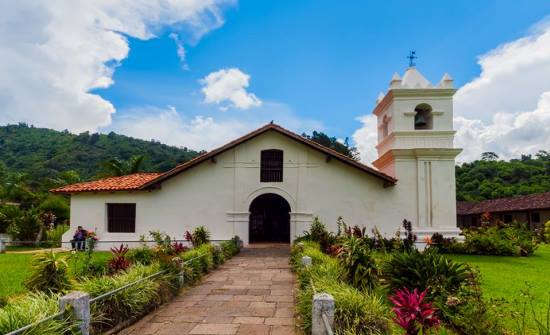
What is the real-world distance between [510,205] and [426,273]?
99.2ft

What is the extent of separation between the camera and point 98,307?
6.29 meters

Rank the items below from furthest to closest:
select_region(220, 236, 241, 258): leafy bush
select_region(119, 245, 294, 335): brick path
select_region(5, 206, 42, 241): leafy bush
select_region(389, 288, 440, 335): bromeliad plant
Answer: select_region(5, 206, 42, 241): leafy bush, select_region(220, 236, 241, 258): leafy bush, select_region(119, 245, 294, 335): brick path, select_region(389, 288, 440, 335): bromeliad plant

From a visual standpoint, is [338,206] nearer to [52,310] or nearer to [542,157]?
[52,310]

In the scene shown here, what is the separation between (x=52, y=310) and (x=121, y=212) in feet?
45.9

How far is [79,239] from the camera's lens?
18016 millimetres

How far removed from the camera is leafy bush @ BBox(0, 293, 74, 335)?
4566 millimetres

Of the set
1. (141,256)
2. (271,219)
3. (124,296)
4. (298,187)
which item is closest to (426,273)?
(124,296)

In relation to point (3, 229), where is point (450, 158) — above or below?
above

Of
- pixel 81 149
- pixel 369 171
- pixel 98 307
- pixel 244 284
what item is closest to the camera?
pixel 98 307

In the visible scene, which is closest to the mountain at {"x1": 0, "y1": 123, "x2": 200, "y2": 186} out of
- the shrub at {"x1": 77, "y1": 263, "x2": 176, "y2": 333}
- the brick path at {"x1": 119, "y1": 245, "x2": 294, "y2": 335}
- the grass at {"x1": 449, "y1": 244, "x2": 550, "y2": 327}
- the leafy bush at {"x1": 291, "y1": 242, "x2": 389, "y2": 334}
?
the brick path at {"x1": 119, "y1": 245, "x2": 294, "y2": 335}

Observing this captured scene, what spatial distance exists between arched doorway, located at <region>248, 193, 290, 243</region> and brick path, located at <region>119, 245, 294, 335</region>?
8692 mm

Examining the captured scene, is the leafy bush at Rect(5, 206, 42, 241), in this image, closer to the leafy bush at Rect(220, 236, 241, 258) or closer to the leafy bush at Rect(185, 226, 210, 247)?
the leafy bush at Rect(185, 226, 210, 247)

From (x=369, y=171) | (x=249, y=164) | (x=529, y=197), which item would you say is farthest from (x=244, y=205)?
(x=529, y=197)

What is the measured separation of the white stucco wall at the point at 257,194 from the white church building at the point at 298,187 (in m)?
0.04
